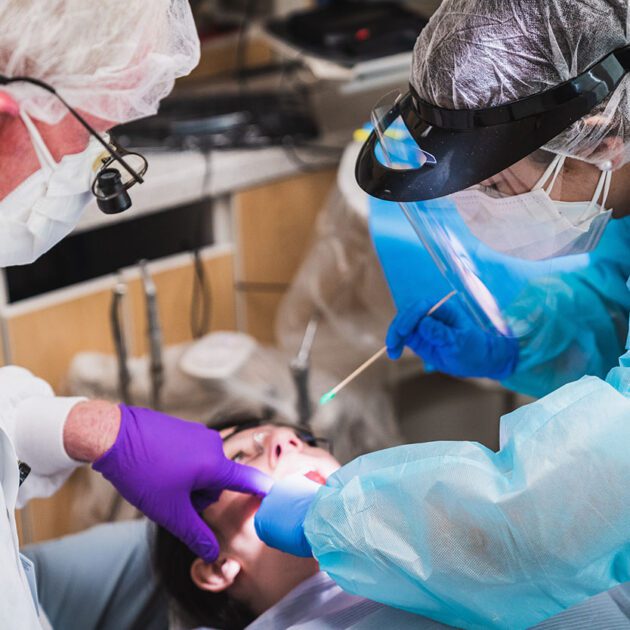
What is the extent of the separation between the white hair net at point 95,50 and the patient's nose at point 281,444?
500mm

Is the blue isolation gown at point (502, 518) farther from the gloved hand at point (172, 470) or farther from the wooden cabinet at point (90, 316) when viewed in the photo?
the wooden cabinet at point (90, 316)

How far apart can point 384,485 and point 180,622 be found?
0.55 m

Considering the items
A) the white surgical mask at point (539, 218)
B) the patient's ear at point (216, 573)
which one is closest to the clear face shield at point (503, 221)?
the white surgical mask at point (539, 218)

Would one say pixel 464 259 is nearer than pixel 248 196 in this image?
Yes

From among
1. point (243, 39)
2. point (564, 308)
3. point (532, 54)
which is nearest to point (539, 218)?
point (532, 54)

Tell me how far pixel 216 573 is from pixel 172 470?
0.77 feet

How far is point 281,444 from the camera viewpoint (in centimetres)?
136

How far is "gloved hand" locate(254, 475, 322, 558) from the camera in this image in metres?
1.12

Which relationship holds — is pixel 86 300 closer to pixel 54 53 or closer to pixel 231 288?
pixel 231 288

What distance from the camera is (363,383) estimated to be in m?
2.02

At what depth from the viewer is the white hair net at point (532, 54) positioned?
0.99 metres

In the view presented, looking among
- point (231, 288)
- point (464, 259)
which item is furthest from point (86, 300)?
point (464, 259)

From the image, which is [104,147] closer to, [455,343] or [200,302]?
[455,343]

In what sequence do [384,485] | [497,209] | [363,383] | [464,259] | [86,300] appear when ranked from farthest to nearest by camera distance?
1. [363,383]
2. [86,300]
3. [464,259]
4. [497,209]
5. [384,485]
